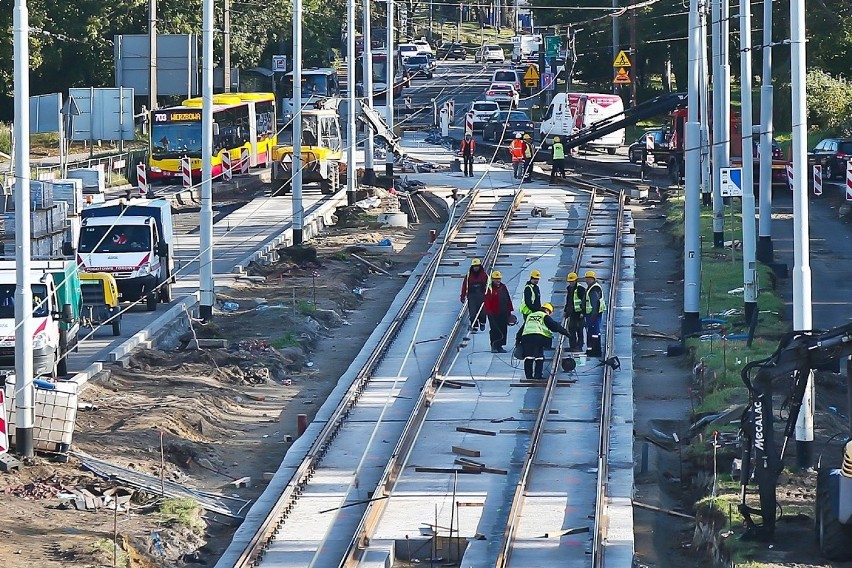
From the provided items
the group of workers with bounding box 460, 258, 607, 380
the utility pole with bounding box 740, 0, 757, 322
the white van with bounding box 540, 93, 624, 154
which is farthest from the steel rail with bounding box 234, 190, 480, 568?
the white van with bounding box 540, 93, 624, 154

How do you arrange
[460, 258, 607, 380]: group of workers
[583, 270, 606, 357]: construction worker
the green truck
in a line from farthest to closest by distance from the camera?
1. [583, 270, 606, 357]: construction worker
2. [460, 258, 607, 380]: group of workers
3. the green truck

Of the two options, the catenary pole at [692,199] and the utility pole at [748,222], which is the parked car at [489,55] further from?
the catenary pole at [692,199]

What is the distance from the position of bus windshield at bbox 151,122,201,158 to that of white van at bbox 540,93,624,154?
1510cm

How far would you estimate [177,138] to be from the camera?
189 feet

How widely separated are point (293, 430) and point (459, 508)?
5423 millimetres

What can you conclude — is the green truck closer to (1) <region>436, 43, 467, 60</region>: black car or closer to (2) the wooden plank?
(2) the wooden plank

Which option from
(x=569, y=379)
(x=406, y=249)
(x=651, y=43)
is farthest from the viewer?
(x=651, y=43)

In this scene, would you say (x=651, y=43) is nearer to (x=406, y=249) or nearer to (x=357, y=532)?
(x=406, y=249)

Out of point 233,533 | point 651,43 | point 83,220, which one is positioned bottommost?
point 233,533

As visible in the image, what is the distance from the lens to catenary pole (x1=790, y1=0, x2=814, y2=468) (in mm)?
19250

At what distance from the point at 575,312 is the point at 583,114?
39.7 meters

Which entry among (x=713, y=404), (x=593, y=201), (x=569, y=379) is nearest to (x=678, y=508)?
(x=713, y=404)

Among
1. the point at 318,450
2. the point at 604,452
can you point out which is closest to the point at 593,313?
the point at 604,452

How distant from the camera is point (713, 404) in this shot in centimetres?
2322
